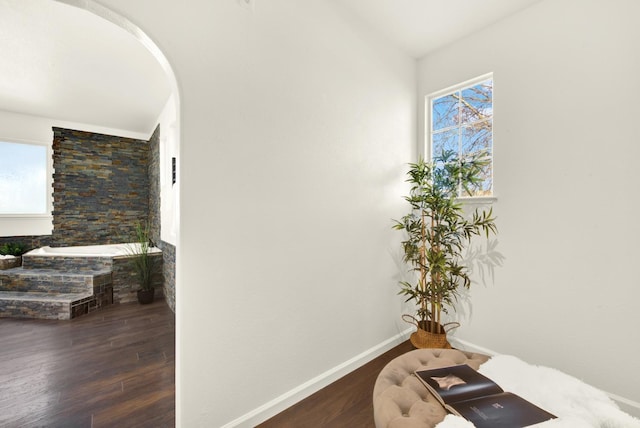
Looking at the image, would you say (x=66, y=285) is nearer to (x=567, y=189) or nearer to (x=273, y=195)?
(x=273, y=195)

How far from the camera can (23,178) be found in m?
4.29

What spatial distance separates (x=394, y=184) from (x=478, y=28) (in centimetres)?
151

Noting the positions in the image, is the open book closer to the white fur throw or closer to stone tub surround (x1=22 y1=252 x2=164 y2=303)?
the white fur throw

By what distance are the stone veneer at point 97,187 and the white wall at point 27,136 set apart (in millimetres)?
96

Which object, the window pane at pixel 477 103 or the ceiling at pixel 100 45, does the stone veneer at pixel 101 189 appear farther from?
the window pane at pixel 477 103

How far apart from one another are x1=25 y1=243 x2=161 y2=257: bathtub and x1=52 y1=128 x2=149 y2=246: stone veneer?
0.17 m

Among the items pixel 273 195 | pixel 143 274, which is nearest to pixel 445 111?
pixel 273 195

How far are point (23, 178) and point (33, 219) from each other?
70cm

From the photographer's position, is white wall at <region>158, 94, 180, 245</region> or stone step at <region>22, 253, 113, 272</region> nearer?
white wall at <region>158, 94, 180, 245</region>

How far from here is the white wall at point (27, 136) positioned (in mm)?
4148

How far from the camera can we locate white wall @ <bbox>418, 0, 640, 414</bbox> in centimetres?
163

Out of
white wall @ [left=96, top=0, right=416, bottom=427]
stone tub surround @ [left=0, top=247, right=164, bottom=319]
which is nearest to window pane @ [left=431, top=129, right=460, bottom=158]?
white wall @ [left=96, top=0, right=416, bottom=427]

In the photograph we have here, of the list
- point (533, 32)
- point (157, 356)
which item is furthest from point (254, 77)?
point (157, 356)

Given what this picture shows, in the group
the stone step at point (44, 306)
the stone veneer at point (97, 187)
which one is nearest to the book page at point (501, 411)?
the stone step at point (44, 306)
